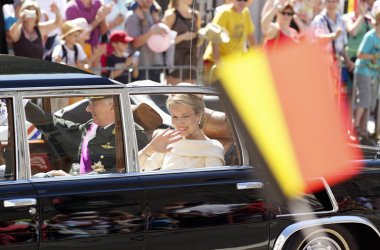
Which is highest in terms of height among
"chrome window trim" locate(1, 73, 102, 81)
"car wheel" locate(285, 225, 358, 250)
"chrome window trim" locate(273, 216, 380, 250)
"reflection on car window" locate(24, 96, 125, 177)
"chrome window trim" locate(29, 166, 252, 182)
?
"chrome window trim" locate(1, 73, 102, 81)

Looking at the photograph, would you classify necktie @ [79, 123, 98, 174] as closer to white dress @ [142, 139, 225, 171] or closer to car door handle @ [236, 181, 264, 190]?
white dress @ [142, 139, 225, 171]

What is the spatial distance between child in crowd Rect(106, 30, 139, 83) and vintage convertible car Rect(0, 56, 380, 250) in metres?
4.97

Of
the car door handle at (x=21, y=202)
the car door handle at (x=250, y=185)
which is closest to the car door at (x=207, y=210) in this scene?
the car door handle at (x=250, y=185)

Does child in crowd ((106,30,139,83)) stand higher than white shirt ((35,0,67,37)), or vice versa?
white shirt ((35,0,67,37))

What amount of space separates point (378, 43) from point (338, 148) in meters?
6.10

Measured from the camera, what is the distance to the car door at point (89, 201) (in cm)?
474

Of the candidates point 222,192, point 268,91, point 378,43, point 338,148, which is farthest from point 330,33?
point 222,192

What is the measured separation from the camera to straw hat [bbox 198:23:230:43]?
34.9 feet

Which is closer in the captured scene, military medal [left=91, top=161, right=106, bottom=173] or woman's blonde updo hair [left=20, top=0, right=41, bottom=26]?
military medal [left=91, top=161, right=106, bottom=173]

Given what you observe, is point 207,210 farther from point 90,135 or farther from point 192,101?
point 90,135

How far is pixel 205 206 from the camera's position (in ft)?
16.9

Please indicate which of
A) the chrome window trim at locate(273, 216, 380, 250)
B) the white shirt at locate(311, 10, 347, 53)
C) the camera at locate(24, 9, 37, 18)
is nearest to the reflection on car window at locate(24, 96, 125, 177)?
the chrome window trim at locate(273, 216, 380, 250)

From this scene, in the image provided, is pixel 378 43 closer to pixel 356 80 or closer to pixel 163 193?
pixel 356 80

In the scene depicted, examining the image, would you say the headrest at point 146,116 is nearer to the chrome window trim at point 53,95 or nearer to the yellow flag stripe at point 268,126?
the chrome window trim at point 53,95
